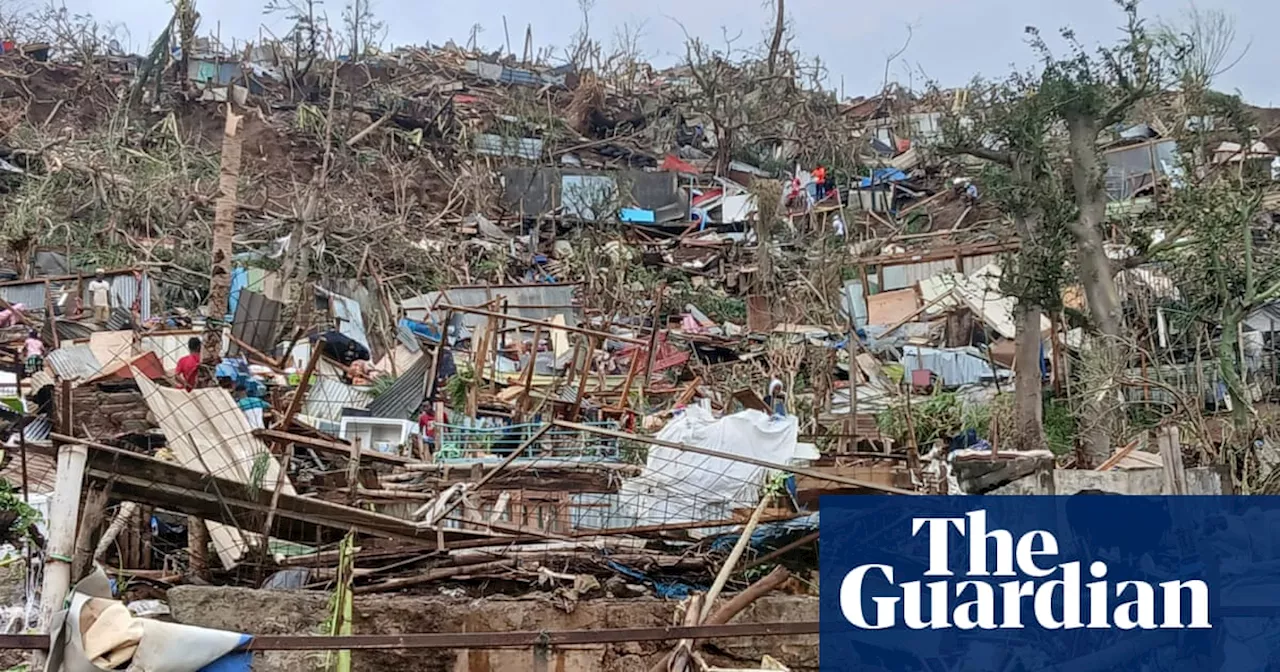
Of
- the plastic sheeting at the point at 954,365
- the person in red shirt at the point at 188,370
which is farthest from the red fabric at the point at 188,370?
the plastic sheeting at the point at 954,365

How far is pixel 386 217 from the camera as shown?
62.9 feet

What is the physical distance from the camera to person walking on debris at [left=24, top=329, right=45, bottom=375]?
412 inches

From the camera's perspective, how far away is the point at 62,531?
423 centimetres

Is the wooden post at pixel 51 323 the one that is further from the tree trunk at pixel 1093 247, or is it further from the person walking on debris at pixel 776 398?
the tree trunk at pixel 1093 247

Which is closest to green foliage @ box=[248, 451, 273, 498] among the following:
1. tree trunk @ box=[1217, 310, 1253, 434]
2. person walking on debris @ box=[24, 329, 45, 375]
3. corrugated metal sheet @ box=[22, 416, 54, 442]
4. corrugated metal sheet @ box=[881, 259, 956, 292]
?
corrugated metal sheet @ box=[22, 416, 54, 442]

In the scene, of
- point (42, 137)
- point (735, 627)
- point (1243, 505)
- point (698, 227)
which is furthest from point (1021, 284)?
point (42, 137)

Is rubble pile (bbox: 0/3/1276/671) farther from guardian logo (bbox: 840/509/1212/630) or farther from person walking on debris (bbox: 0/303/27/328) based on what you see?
guardian logo (bbox: 840/509/1212/630)

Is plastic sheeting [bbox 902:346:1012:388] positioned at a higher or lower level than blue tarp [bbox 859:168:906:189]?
lower

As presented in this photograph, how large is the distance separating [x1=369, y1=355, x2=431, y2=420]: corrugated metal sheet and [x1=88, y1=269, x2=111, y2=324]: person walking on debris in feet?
14.7

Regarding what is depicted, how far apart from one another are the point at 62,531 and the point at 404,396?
20.1ft

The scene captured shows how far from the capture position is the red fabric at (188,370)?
30.9 feet

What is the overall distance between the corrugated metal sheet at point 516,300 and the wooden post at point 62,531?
438 inches

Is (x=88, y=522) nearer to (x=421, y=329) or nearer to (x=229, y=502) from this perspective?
(x=229, y=502)

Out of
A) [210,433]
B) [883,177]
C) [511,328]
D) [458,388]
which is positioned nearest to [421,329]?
[511,328]
